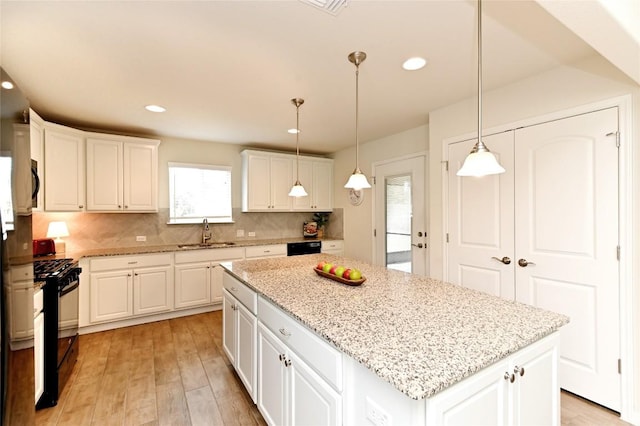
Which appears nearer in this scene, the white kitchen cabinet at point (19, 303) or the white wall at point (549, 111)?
the white kitchen cabinet at point (19, 303)

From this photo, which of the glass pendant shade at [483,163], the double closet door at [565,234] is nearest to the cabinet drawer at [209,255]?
the double closet door at [565,234]

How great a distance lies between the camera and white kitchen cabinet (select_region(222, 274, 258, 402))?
6.28 ft

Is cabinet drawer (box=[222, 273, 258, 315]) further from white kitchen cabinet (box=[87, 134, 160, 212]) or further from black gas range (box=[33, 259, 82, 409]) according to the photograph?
white kitchen cabinet (box=[87, 134, 160, 212])

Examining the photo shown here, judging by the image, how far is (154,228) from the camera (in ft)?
13.2

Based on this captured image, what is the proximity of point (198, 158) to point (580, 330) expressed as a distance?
458 centimetres

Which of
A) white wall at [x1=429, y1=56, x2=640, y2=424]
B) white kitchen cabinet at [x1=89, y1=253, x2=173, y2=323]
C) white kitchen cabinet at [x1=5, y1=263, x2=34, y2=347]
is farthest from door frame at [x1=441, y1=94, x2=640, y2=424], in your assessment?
white kitchen cabinet at [x1=89, y1=253, x2=173, y2=323]

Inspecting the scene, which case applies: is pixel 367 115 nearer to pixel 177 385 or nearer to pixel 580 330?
pixel 580 330

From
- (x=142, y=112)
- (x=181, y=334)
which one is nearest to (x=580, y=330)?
(x=181, y=334)

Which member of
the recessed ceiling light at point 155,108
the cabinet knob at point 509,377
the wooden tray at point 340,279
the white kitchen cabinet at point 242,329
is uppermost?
the recessed ceiling light at point 155,108

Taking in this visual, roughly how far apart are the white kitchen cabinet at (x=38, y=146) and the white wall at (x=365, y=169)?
3.71 meters

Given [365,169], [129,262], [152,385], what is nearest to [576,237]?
[365,169]

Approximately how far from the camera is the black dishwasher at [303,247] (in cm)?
446

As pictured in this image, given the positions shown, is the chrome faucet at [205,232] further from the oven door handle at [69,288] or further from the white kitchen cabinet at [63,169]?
the oven door handle at [69,288]

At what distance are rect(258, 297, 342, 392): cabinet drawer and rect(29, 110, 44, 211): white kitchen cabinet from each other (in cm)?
257
